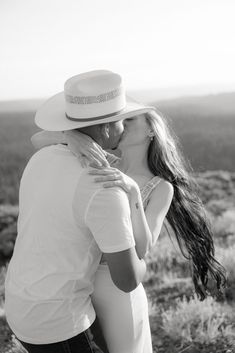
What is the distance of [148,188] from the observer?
3.08 meters

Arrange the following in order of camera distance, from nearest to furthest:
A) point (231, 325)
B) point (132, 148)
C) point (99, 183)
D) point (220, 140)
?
point (99, 183) → point (132, 148) → point (231, 325) → point (220, 140)

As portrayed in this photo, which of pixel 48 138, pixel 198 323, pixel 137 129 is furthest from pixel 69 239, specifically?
pixel 198 323

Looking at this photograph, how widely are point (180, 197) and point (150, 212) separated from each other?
456 mm

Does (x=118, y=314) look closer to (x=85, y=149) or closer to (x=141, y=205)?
(x=141, y=205)

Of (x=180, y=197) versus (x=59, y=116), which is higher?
(x=59, y=116)

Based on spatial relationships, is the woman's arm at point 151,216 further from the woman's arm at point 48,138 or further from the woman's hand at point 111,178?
the woman's arm at point 48,138

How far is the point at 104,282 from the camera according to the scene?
2.63 m

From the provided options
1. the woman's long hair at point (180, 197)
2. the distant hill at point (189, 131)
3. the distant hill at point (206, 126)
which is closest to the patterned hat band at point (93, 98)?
the woman's long hair at point (180, 197)

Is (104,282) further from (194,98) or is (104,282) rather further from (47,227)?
(194,98)

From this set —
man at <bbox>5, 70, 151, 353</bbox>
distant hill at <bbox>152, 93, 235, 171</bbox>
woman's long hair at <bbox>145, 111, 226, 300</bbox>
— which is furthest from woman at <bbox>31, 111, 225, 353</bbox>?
distant hill at <bbox>152, 93, 235, 171</bbox>

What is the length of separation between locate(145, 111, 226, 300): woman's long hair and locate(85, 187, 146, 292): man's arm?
1134 millimetres

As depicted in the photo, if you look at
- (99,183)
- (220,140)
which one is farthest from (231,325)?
(220,140)

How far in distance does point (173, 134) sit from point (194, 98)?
40793mm

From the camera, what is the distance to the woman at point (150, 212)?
102 inches
